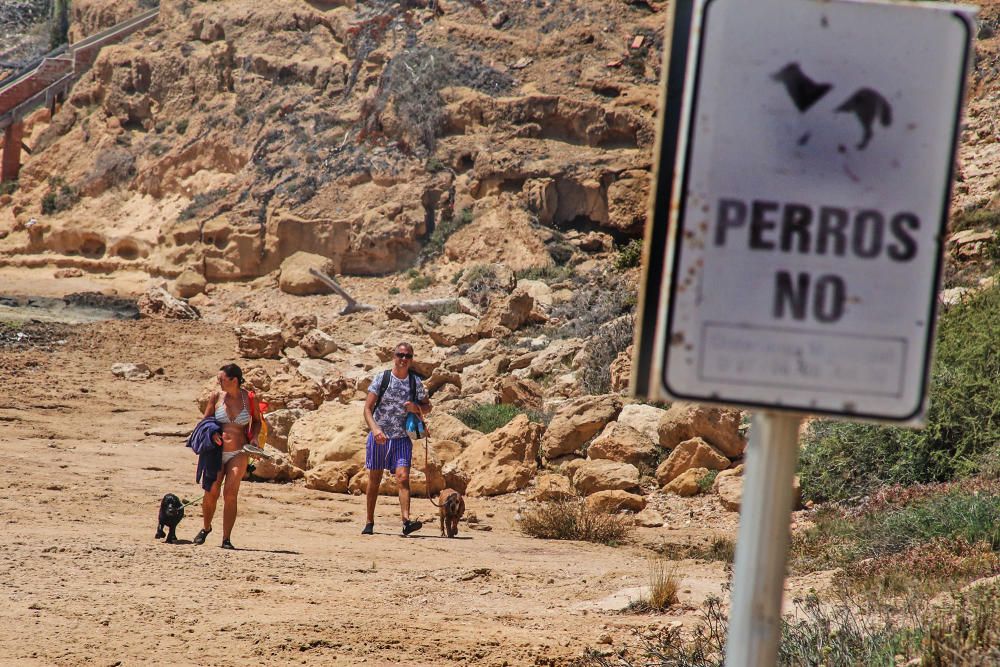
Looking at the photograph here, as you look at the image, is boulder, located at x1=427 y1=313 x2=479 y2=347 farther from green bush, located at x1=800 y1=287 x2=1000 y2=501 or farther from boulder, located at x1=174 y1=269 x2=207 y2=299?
green bush, located at x1=800 y1=287 x2=1000 y2=501

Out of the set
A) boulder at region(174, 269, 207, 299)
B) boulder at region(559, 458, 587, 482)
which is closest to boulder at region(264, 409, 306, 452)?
boulder at region(559, 458, 587, 482)

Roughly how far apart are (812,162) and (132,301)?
94.2 ft

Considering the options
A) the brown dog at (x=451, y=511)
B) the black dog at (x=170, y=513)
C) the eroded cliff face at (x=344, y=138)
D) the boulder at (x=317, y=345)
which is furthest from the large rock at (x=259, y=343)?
the black dog at (x=170, y=513)

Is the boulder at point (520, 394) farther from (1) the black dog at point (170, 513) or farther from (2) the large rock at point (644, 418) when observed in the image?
(1) the black dog at point (170, 513)

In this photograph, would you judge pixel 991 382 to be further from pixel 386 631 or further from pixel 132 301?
pixel 132 301

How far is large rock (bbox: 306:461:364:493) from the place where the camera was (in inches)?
446

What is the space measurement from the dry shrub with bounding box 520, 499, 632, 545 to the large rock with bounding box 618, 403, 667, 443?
217 centimetres

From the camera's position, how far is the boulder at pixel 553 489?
34.2 feet

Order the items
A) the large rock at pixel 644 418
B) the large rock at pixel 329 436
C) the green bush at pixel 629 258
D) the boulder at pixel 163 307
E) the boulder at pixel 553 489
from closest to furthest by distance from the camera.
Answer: the boulder at pixel 553 489 < the large rock at pixel 644 418 < the large rock at pixel 329 436 < the green bush at pixel 629 258 < the boulder at pixel 163 307

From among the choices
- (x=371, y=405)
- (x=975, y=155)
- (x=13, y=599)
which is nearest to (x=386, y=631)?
(x=13, y=599)

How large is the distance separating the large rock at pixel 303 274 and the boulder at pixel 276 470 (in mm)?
14408

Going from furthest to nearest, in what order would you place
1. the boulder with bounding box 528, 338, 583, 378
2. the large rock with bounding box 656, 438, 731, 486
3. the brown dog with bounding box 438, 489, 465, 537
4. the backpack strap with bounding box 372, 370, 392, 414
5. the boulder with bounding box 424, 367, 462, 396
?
1. the boulder with bounding box 424, 367, 462, 396
2. the boulder with bounding box 528, 338, 583, 378
3. the large rock with bounding box 656, 438, 731, 486
4. the brown dog with bounding box 438, 489, 465, 537
5. the backpack strap with bounding box 372, 370, 392, 414

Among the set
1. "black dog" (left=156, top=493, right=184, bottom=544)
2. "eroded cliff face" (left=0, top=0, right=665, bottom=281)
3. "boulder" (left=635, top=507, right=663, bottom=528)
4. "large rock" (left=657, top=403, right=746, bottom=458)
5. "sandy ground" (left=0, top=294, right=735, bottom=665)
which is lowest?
"sandy ground" (left=0, top=294, right=735, bottom=665)

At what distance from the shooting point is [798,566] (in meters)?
6.75
